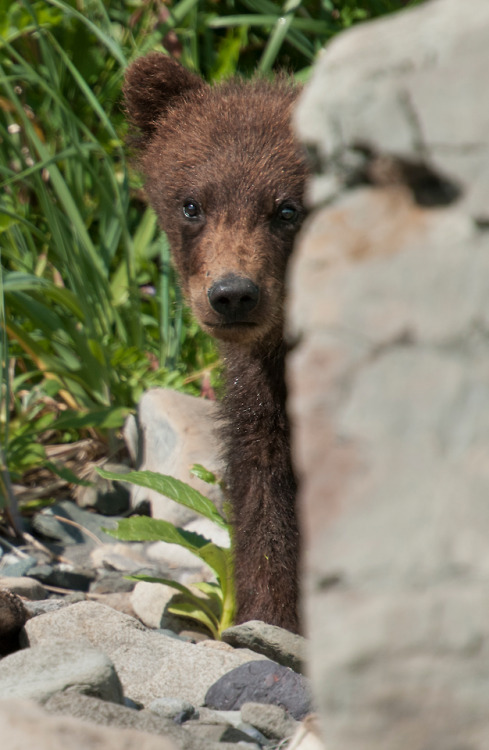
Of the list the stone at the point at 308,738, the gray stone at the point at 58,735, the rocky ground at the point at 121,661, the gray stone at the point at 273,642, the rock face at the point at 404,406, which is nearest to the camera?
the rock face at the point at 404,406

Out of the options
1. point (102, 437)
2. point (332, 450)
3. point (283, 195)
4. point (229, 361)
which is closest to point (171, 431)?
point (102, 437)

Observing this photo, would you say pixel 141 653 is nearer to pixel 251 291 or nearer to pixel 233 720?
pixel 233 720

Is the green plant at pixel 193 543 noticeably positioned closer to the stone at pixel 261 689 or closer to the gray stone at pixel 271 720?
the stone at pixel 261 689

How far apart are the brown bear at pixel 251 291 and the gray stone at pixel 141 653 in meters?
0.49

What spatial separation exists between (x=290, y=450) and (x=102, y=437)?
1.91 m

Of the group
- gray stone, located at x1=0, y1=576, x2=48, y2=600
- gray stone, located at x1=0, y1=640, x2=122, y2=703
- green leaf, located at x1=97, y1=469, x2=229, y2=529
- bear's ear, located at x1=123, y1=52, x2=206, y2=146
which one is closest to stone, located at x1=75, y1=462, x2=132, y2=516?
gray stone, located at x1=0, y1=576, x2=48, y2=600

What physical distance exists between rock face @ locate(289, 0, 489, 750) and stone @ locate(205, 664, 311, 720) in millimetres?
1158

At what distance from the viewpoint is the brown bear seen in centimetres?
334

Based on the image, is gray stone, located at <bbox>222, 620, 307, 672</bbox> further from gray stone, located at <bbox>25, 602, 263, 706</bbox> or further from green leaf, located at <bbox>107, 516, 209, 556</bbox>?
green leaf, located at <bbox>107, 516, 209, 556</bbox>

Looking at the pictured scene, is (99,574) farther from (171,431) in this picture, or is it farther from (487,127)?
(487,127)

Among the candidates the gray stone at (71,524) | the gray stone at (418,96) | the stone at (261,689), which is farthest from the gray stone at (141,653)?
the gray stone at (418,96)

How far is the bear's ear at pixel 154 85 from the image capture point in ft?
12.9

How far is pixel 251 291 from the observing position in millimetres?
3229

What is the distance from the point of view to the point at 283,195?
3.51 meters
